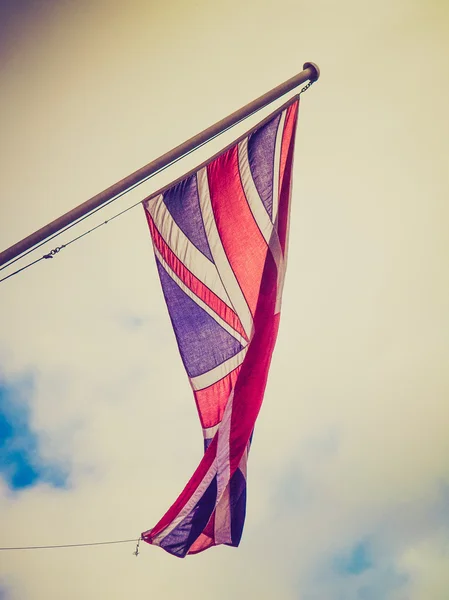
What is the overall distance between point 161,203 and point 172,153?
2.10 feet

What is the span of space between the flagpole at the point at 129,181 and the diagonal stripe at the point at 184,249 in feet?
1.45

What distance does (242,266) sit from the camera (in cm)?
515

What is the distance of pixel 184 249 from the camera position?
16.6ft

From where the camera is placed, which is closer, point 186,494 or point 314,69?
point 186,494

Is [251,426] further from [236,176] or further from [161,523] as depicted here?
[236,176]

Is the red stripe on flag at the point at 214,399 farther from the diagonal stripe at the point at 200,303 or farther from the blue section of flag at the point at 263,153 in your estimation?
the blue section of flag at the point at 263,153

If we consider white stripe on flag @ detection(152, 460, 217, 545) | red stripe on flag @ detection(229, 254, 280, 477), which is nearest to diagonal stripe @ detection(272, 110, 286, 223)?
red stripe on flag @ detection(229, 254, 280, 477)

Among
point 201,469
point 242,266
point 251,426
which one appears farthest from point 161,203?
point 201,469

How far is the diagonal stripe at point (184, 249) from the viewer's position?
190 inches

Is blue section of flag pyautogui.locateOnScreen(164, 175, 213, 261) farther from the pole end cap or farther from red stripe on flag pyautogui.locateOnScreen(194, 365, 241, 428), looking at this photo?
the pole end cap

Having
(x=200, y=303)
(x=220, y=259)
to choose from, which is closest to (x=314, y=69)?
(x=220, y=259)

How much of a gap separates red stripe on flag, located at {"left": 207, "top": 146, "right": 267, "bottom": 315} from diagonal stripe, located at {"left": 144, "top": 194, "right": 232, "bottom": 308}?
1.00 ft

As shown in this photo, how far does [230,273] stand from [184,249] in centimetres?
72

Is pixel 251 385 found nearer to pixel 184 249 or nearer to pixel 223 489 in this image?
pixel 223 489
